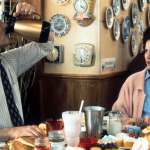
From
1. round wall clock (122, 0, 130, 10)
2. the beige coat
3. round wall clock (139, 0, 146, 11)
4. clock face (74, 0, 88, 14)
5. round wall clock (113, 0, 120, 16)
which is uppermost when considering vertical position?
round wall clock (139, 0, 146, 11)

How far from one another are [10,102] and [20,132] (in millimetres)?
447

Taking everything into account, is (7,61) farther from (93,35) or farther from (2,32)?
(93,35)

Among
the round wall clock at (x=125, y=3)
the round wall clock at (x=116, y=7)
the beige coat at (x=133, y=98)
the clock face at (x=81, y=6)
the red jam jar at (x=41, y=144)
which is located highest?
the round wall clock at (x=125, y=3)

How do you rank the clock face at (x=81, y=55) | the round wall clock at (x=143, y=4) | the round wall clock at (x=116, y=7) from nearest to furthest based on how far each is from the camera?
the clock face at (x=81, y=55) → the round wall clock at (x=116, y=7) → the round wall clock at (x=143, y=4)

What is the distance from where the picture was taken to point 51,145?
4.01 feet

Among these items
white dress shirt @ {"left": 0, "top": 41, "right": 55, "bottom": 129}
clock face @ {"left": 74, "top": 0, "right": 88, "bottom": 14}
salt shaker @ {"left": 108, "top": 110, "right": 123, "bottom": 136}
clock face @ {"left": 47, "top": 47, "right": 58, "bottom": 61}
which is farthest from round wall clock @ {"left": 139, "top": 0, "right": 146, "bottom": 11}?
salt shaker @ {"left": 108, "top": 110, "right": 123, "bottom": 136}

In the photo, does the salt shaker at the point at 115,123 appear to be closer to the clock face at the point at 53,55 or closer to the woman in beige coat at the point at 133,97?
the woman in beige coat at the point at 133,97

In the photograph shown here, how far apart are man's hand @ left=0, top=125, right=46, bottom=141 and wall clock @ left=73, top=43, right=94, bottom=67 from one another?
1.93m

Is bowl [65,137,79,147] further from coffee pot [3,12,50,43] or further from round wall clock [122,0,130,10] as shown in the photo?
round wall clock [122,0,130,10]

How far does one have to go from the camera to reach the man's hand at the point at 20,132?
144 cm

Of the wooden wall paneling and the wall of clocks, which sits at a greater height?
the wall of clocks

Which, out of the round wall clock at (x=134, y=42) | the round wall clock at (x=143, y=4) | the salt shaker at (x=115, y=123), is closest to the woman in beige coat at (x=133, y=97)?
the salt shaker at (x=115, y=123)

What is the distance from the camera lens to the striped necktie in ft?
6.16

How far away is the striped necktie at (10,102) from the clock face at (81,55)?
158 centimetres
